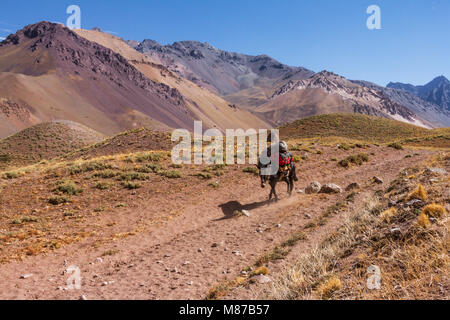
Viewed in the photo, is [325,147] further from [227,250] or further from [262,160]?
[227,250]

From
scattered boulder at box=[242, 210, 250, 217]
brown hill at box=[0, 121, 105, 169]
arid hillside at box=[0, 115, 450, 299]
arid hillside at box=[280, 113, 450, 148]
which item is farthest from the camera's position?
arid hillside at box=[280, 113, 450, 148]

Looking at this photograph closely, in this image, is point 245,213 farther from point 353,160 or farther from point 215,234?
point 353,160

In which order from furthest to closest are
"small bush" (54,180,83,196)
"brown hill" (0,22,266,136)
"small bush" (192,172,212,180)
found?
"brown hill" (0,22,266,136) < "small bush" (192,172,212,180) < "small bush" (54,180,83,196)

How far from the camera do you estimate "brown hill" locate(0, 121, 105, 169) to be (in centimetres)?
4278

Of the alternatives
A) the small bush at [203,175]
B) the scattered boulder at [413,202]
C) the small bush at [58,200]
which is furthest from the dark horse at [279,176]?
the small bush at [58,200]

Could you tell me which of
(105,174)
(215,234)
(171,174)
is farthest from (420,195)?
(105,174)

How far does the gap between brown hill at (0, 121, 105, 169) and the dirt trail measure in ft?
129

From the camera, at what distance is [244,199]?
15078 millimetres

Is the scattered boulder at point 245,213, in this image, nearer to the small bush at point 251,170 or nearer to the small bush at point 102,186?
the small bush at point 251,170

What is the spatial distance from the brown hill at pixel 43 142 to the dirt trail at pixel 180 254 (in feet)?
129

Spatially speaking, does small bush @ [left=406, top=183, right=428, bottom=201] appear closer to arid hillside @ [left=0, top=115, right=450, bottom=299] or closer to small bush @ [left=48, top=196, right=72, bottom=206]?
arid hillside @ [left=0, top=115, right=450, bottom=299]

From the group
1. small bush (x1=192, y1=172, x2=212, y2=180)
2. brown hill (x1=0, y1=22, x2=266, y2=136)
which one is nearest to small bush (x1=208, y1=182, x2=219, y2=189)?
small bush (x1=192, y1=172, x2=212, y2=180)
